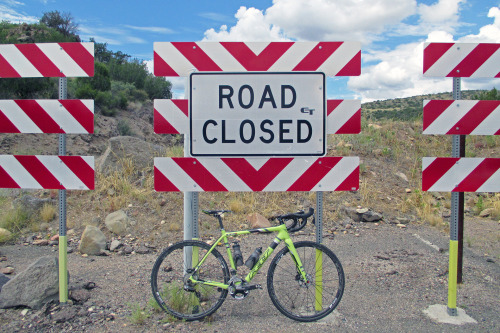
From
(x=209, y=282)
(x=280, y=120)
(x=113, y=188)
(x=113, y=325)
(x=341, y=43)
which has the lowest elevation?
(x=113, y=325)

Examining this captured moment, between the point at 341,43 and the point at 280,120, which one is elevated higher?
the point at 341,43

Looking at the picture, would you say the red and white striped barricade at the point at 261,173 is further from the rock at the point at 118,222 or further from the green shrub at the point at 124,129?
the green shrub at the point at 124,129

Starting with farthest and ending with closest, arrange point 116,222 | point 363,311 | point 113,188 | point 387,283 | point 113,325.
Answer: point 113,188 → point 116,222 → point 387,283 → point 363,311 → point 113,325

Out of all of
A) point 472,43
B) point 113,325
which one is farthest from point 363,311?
Answer: point 472,43

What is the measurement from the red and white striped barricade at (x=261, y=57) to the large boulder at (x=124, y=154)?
4850mm

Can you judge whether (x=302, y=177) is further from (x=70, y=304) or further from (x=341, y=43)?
(x=70, y=304)

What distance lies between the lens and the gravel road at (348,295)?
3.54m

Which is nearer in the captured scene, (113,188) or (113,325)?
(113,325)

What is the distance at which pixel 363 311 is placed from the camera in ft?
12.6

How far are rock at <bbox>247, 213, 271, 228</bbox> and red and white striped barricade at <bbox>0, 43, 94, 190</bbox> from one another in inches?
127

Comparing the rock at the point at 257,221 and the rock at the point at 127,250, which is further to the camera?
the rock at the point at 257,221

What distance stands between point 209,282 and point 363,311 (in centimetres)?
153

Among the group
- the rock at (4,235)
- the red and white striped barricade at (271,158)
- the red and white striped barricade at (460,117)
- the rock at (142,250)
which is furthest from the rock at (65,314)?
the red and white striped barricade at (460,117)

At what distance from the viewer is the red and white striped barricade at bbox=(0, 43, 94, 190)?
3873 millimetres
